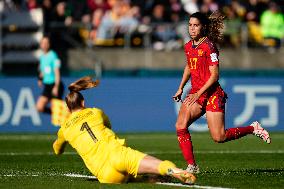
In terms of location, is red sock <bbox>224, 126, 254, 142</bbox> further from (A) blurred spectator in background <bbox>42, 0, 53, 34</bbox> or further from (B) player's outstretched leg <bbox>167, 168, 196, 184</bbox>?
(A) blurred spectator in background <bbox>42, 0, 53, 34</bbox>

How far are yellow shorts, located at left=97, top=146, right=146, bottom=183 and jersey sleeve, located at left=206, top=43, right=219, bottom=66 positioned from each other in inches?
90.1

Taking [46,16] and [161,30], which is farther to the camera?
[161,30]

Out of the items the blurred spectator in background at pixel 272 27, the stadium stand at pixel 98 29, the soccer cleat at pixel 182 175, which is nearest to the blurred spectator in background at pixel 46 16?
the stadium stand at pixel 98 29

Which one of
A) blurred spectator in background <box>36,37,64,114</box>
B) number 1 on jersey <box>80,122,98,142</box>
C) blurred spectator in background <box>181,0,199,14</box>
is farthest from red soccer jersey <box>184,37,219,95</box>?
blurred spectator in background <box>181,0,199,14</box>

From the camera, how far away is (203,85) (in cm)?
1249

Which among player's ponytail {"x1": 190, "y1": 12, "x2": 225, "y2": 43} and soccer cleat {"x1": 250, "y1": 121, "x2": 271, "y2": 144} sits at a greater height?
player's ponytail {"x1": 190, "y1": 12, "x2": 225, "y2": 43}

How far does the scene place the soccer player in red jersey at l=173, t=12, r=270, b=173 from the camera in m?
12.4

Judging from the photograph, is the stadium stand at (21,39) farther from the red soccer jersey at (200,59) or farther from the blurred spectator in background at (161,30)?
the red soccer jersey at (200,59)

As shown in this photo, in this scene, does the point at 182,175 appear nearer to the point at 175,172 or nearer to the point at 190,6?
the point at 175,172

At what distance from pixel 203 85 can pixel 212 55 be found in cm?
42

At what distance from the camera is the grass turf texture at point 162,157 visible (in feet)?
37.7

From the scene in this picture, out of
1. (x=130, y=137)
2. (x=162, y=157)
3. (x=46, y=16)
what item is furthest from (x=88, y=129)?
(x=46, y=16)

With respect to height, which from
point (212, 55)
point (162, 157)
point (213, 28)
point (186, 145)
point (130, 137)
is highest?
point (213, 28)

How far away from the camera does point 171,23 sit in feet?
86.0
